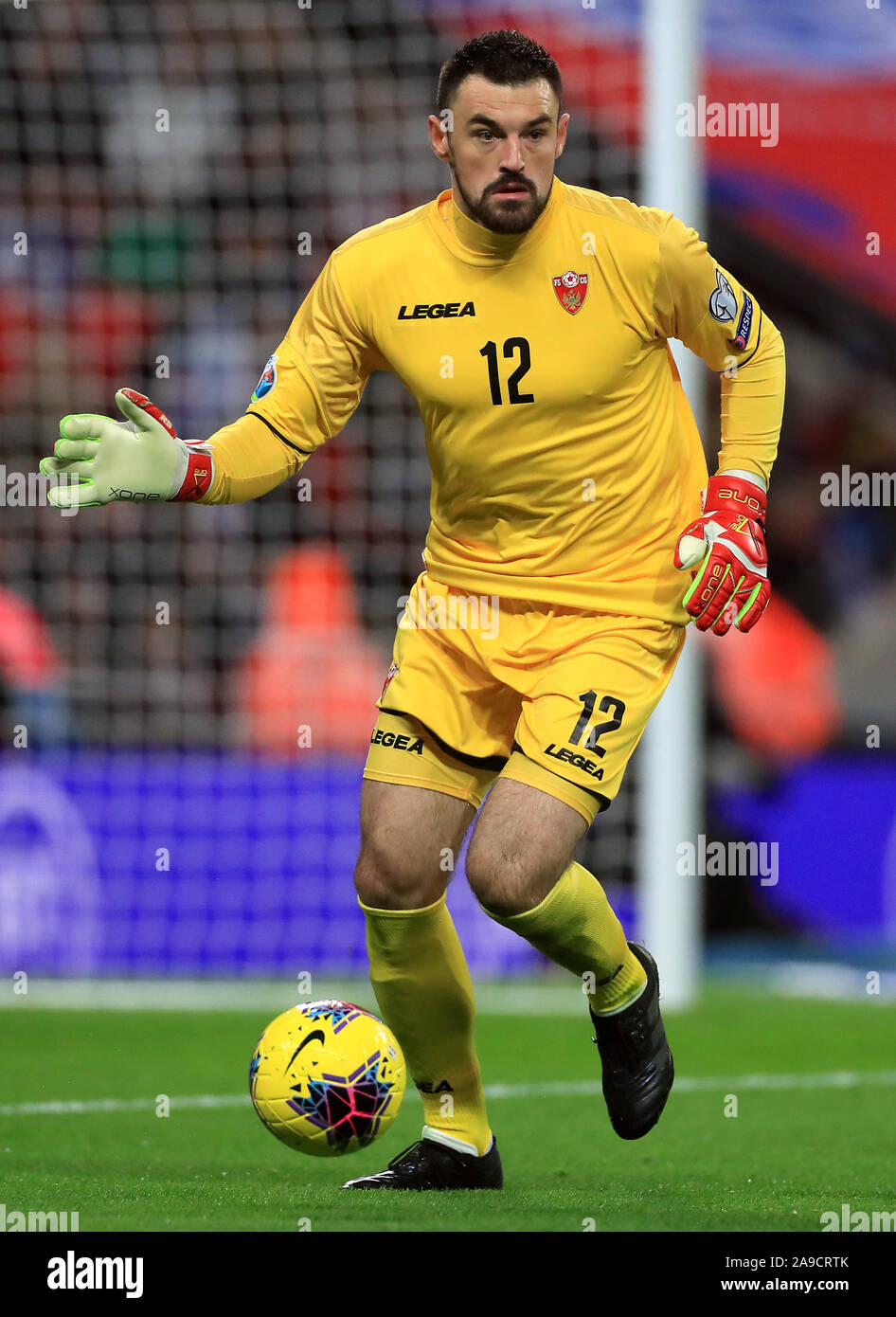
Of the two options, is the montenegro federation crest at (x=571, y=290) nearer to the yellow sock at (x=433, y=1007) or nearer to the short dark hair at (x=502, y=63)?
the short dark hair at (x=502, y=63)

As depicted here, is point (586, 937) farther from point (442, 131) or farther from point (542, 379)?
point (442, 131)

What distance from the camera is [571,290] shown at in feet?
17.4

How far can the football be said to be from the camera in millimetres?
5145

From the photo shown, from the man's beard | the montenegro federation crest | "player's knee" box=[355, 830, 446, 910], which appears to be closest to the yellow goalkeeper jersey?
the montenegro federation crest

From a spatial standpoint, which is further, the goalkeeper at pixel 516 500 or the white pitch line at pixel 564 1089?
the white pitch line at pixel 564 1089

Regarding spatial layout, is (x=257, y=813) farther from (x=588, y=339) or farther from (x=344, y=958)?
(x=588, y=339)

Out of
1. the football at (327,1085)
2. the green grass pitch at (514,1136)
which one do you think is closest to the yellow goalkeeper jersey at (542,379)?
the football at (327,1085)

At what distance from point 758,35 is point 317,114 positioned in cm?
389

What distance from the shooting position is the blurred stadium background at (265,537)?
34.8 feet

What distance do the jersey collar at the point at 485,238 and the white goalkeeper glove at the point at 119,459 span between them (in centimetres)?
87

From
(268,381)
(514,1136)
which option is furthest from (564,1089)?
(268,381)

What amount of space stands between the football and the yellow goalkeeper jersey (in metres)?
1.18

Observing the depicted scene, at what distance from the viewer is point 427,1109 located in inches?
218

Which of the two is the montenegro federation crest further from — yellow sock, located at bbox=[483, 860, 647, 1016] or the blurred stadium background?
the blurred stadium background
